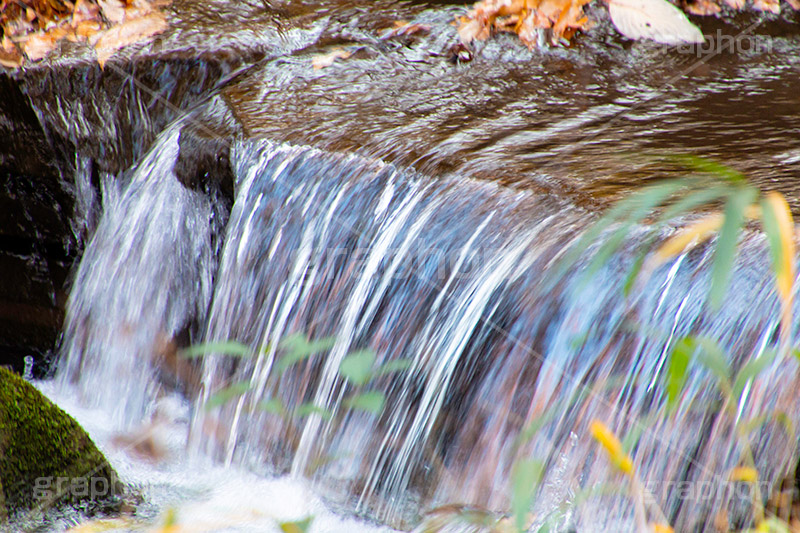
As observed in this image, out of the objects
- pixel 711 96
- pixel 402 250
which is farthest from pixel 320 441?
pixel 711 96

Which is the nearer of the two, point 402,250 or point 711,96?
point 402,250

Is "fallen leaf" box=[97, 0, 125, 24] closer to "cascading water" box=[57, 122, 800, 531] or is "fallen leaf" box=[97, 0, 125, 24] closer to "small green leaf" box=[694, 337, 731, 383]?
"cascading water" box=[57, 122, 800, 531]

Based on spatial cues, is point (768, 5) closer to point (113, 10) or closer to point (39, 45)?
point (113, 10)

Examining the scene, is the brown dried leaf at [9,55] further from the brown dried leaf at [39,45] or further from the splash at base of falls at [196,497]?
the splash at base of falls at [196,497]

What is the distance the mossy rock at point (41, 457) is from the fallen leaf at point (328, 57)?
2.17 meters

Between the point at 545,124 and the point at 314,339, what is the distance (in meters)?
1.30

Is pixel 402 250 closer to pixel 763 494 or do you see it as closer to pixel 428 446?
pixel 428 446

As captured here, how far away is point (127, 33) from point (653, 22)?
9.70 feet

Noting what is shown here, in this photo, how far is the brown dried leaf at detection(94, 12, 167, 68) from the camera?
4.09 meters

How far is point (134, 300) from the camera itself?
3619mm

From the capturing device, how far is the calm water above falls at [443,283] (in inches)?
78.7

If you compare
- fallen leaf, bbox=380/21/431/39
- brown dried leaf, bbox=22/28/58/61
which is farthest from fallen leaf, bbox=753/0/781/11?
brown dried leaf, bbox=22/28/58/61

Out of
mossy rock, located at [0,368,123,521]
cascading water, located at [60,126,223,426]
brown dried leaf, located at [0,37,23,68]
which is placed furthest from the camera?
brown dried leaf, located at [0,37,23,68]

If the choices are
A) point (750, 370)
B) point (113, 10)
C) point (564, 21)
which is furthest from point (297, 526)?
point (113, 10)
